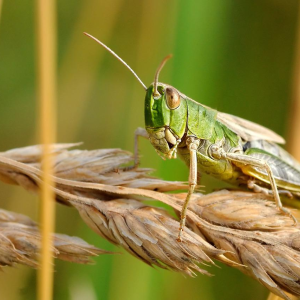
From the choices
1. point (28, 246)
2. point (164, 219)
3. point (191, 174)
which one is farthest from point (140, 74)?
point (28, 246)

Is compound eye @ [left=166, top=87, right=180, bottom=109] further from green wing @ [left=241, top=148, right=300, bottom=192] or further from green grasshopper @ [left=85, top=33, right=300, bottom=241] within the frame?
green wing @ [left=241, top=148, right=300, bottom=192]

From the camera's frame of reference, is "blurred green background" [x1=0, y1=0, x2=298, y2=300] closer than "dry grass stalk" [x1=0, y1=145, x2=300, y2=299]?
No

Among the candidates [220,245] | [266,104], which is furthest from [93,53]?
[220,245]

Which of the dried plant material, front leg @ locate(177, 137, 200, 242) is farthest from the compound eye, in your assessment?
the dried plant material

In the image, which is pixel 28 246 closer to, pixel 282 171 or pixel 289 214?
pixel 289 214

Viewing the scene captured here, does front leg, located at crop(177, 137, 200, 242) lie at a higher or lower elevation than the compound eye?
lower

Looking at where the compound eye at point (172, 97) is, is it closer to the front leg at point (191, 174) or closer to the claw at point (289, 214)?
the front leg at point (191, 174)
